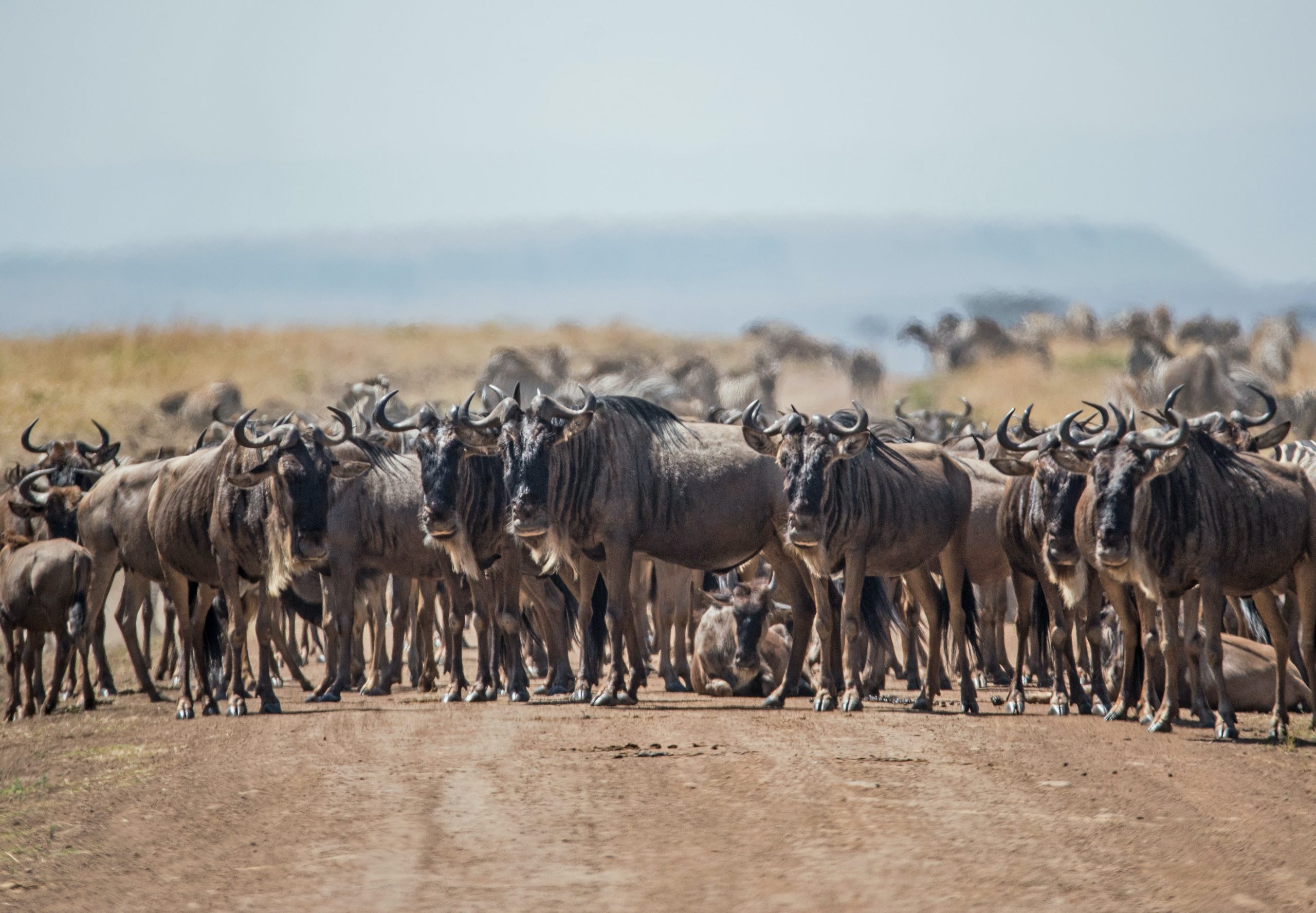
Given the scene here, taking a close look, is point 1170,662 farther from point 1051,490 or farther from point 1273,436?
point 1273,436

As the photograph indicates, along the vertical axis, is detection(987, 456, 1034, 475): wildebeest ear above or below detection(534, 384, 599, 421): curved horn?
below

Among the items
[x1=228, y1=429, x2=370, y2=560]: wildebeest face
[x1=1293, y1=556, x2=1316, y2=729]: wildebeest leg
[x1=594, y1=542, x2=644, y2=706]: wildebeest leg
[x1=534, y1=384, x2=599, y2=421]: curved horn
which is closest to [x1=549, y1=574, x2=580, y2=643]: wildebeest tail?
[x1=594, y1=542, x2=644, y2=706]: wildebeest leg

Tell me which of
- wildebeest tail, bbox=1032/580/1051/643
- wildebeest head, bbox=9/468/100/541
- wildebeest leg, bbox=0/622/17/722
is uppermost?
wildebeest head, bbox=9/468/100/541

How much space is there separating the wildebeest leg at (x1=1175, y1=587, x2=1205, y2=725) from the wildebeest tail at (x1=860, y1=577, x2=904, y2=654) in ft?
10.3

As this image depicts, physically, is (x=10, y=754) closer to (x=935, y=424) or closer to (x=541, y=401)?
(x=541, y=401)

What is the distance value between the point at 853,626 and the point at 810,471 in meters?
1.24

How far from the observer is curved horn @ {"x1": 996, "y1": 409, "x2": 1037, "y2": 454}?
11984mm

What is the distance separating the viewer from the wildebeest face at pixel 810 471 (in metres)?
11.8

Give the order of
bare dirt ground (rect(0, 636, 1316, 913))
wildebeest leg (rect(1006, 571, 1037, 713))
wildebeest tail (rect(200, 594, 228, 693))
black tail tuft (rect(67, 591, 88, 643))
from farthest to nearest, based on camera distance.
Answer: black tail tuft (rect(67, 591, 88, 643)), wildebeest tail (rect(200, 594, 228, 693)), wildebeest leg (rect(1006, 571, 1037, 713)), bare dirt ground (rect(0, 636, 1316, 913))

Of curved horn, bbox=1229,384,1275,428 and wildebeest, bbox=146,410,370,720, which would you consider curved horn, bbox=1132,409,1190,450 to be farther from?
wildebeest, bbox=146,410,370,720

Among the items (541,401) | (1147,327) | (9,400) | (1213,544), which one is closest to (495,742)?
(541,401)

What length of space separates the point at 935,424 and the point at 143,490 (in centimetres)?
1565

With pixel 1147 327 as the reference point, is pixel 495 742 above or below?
below

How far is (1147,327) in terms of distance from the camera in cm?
5559
